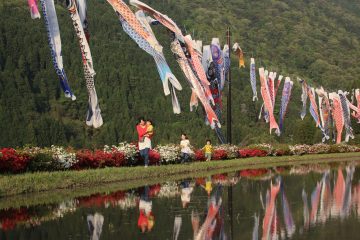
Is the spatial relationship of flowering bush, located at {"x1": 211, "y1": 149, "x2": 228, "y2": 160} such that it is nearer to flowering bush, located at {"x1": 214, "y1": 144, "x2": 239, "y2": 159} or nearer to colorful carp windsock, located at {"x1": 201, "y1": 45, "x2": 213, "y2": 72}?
flowering bush, located at {"x1": 214, "y1": 144, "x2": 239, "y2": 159}

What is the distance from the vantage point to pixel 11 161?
1528 cm

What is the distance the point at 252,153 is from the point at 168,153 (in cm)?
1135

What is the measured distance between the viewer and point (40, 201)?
12.4 meters

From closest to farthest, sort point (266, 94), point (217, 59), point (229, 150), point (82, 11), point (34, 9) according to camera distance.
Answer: point (34, 9) < point (82, 11) < point (217, 59) < point (229, 150) < point (266, 94)

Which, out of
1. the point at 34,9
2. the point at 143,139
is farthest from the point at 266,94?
the point at 34,9

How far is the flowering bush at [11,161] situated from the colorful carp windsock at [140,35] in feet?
24.1

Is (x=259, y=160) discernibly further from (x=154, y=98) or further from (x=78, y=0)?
(x=154, y=98)

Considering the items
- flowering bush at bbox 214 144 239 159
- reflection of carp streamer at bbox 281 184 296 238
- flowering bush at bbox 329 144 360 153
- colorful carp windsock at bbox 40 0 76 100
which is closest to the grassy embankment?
colorful carp windsock at bbox 40 0 76 100

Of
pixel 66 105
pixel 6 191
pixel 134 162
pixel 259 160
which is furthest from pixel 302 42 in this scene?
pixel 6 191

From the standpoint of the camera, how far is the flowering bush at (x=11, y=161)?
15.1 m

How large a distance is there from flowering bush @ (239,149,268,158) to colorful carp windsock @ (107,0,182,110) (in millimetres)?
9385

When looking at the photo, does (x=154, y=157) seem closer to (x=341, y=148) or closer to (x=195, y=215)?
(x=195, y=215)

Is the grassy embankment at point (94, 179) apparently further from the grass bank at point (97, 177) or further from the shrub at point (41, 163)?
the shrub at point (41, 163)

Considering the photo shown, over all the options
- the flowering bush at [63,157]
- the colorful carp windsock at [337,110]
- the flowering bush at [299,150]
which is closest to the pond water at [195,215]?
the flowering bush at [63,157]
